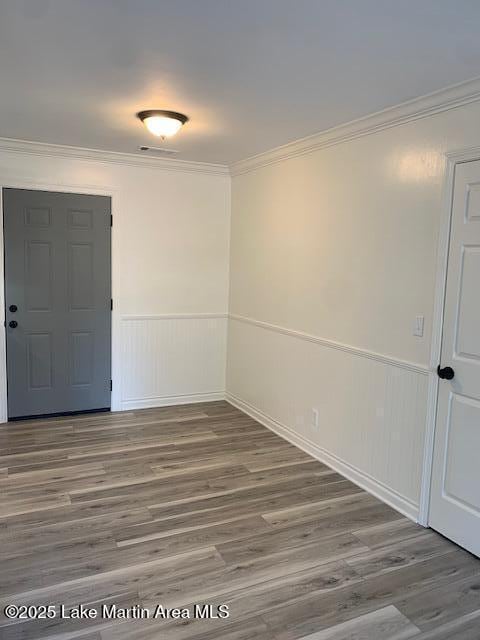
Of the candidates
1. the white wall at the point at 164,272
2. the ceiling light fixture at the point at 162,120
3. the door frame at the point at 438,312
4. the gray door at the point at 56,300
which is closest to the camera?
the door frame at the point at 438,312

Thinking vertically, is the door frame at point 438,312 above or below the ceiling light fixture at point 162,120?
below

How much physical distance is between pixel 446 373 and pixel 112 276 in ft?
10.6

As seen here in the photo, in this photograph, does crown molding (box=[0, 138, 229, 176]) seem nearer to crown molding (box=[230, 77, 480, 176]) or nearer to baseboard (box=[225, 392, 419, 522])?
crown molding (box=[230, 77, 480, 176])

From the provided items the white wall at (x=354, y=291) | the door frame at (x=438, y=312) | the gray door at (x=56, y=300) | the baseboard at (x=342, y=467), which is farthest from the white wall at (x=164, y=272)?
the door frame at (x=438, y=312)

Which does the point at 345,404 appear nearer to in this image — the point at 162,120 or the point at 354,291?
the point at 354,291

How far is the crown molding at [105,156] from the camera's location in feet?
13.9

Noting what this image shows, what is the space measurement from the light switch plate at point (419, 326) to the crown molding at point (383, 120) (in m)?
1.18

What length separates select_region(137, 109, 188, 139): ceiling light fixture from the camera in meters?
3.19

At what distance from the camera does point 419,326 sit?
2928mm

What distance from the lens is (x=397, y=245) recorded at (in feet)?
10.1

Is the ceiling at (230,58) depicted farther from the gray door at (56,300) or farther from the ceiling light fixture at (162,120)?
the gray door at (56,300)

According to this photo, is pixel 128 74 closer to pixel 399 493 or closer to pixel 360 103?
pixel 360 103

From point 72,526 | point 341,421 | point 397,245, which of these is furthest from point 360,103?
point 72,526

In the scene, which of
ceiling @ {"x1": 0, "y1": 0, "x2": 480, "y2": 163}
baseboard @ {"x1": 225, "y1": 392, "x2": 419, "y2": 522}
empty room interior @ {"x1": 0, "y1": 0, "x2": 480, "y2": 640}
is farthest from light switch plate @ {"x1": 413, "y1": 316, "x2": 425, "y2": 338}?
ceiling @ {"x1": 0, "y1": 0, "x2": 480, "y2": 163}
